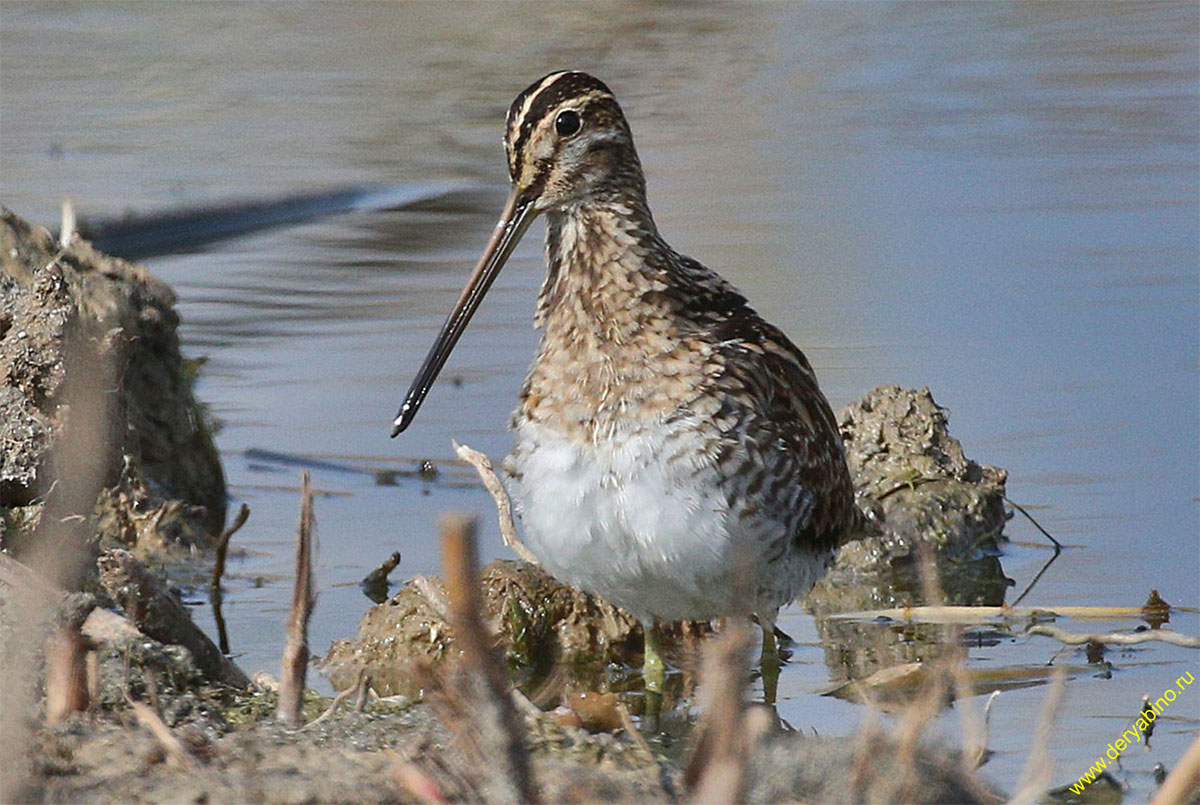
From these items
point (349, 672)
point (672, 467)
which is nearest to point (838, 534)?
point (672, 467)

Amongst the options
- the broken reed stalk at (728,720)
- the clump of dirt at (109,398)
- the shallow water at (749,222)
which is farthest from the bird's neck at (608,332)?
the broken reed stalk at (728,720)

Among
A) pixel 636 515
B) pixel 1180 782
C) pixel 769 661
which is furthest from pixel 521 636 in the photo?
pixel 1180 782

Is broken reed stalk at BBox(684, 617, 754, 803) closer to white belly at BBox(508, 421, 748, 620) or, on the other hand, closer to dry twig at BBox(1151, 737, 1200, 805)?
dry twig at BBox(1151, 737, 1200, 805)

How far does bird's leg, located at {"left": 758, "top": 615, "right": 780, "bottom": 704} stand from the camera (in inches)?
195

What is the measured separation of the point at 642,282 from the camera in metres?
4.85

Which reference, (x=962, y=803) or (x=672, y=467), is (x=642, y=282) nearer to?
(x=672, y=467)

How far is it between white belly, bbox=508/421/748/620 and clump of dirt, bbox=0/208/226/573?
99 cm

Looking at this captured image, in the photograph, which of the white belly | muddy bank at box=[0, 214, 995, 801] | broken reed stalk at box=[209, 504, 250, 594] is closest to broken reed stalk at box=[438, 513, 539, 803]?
muddy bank at box=[0, 214, 995, 801]

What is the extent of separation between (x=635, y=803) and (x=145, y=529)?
132 inches

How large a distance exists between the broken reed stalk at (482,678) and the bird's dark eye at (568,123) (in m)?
2.49

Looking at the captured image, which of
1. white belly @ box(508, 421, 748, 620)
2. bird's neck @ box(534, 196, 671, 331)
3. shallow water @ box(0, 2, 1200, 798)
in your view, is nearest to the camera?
white belly @ box(508, 421, 748, 620)

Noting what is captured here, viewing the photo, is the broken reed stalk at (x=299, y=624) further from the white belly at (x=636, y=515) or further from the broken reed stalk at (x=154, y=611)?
the white belly at (x=636, y=515)

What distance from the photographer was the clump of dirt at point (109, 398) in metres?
4.26

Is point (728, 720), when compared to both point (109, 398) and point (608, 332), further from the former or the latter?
point (608, 332)
